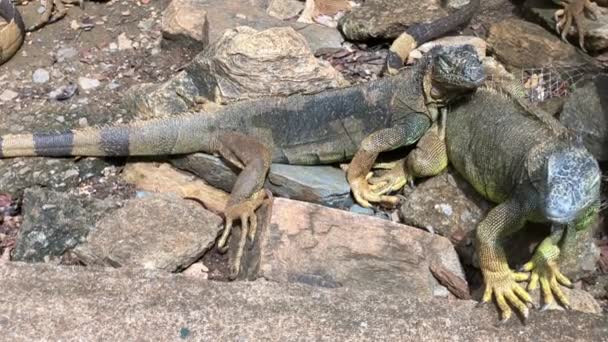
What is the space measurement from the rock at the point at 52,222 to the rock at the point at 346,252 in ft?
2.75

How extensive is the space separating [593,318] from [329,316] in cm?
95

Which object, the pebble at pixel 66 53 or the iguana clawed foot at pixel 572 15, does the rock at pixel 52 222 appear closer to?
the pebble at pixel 66 53

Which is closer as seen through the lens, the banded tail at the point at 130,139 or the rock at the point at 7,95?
the banded tail at the point at 130,139

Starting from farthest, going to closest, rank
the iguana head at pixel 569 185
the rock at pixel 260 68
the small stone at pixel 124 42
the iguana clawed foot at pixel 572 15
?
the small stone at pixel 124 42 < the iguana clawed foot at pixel 572 15 < the rock at pixel 260 68 < the iguana head at pixel 569 185

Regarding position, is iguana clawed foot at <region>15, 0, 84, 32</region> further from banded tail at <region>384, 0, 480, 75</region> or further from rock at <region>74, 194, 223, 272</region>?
A: banded tail at <region>384, 0, 480, 75</region>

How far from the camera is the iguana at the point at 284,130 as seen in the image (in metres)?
3.71

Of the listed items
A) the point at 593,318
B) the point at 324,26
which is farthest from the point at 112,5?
the point at 593,318

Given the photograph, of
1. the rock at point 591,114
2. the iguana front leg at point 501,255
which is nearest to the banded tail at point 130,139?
the iguana front leg at point 501,255

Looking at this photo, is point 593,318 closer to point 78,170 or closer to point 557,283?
point 557,283

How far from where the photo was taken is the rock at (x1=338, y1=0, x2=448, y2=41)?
4500 mm

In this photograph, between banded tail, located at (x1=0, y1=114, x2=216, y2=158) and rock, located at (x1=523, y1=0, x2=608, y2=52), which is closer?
banded tail, located at (x1=0, y1=114, x2=216, y2=158)

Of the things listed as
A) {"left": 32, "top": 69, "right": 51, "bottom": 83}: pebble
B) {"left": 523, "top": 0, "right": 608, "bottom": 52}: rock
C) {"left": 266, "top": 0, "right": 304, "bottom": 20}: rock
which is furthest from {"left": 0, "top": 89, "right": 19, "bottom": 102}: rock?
{"left": 523, "top": 0, "right": 608, "bottom": 52}: rock

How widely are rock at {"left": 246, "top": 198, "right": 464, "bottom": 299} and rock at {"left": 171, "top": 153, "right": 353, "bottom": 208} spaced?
0.23 metres

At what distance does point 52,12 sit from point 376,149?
258 centimetres
